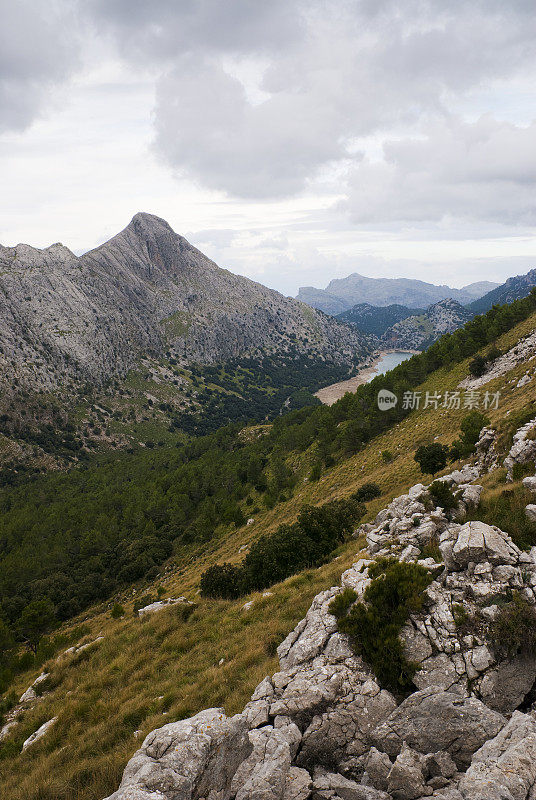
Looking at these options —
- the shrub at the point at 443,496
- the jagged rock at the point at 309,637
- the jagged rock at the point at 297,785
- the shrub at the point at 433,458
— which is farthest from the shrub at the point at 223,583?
the shrub at the point at 433,458

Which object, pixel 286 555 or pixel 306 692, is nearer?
pixel 306 692

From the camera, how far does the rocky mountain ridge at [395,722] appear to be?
28.5ft

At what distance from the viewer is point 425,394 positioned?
3063 inches

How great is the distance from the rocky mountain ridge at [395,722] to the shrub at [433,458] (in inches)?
982

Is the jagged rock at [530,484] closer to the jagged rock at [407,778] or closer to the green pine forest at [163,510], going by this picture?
the jagged rock at [407,778]

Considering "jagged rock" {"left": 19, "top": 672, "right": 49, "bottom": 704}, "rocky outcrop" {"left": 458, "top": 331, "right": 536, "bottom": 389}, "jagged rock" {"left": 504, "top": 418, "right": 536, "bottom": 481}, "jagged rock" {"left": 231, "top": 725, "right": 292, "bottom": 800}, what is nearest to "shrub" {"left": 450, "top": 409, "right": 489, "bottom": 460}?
"jagged rock" {"left": 504, "top": 418, "right": 536, "bottom": 481}

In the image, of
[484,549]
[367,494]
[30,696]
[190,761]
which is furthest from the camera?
[367,494]

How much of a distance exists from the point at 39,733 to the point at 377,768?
16691 mm

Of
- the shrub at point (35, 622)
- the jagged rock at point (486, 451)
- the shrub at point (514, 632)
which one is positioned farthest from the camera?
the shrub at point (35, 622)

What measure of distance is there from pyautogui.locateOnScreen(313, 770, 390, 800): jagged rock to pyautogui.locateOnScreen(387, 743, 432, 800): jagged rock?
0.30m

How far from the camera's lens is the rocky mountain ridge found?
8.68 meters

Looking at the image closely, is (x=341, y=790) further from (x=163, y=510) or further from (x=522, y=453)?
(x=163, y=510)
